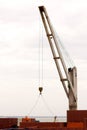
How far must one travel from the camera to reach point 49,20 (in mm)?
69125

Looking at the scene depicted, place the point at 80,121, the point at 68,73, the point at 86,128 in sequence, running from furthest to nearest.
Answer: the point at 68,73 < the point at 80,121 < the point at 86,128

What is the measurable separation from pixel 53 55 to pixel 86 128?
3235cm

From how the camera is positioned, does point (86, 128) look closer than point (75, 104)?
Yes

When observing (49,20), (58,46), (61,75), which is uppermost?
(49,20)

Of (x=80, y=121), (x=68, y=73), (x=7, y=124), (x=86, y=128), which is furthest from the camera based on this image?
(x=68, y=73)

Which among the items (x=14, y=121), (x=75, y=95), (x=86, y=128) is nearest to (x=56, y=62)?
(x=75, y=95)

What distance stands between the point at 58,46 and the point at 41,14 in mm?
6254

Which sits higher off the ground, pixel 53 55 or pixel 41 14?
pixel 41 14

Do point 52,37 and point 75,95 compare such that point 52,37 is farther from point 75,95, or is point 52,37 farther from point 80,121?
point 80,121

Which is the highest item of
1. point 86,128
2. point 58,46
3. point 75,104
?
point 58,46

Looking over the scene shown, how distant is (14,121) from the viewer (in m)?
63.9

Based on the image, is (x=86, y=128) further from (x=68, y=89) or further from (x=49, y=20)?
(x=49, y=20)

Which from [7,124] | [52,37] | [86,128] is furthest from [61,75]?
[86,128]

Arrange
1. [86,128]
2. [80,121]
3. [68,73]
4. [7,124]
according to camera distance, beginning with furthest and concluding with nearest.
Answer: [68,73], [7,124], [80,121], [86,128]
